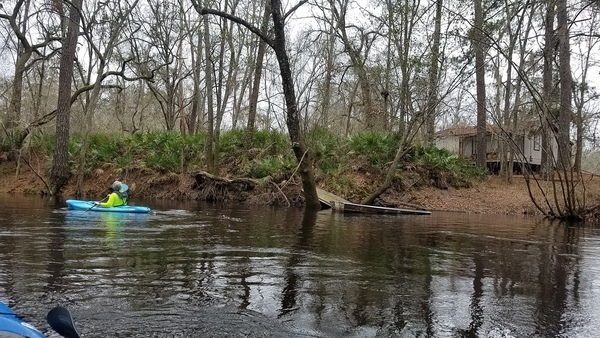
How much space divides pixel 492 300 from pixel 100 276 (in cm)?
438

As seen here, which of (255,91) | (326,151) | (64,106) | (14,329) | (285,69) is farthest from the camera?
(255,91)

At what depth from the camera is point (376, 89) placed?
27.8 meters

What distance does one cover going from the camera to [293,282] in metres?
5.96

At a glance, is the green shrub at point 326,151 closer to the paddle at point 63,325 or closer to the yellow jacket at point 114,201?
the yellow jacket at point 114,201

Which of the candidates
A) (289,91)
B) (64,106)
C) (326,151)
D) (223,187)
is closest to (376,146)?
(326,151)

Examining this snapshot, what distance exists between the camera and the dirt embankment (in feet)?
67.0

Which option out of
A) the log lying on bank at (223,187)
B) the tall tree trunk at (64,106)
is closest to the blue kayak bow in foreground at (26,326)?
the log lying on bank at (223,187)

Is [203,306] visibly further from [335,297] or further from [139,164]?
[139,164]

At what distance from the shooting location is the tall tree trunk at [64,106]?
851 inches

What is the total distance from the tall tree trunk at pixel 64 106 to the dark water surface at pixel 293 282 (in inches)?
472

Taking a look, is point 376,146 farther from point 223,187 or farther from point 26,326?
point 26,326

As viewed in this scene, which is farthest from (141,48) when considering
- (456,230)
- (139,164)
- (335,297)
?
(335,297)

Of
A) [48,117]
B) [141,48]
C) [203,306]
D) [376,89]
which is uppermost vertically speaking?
[141,48]

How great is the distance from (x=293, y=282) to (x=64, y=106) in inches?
752
